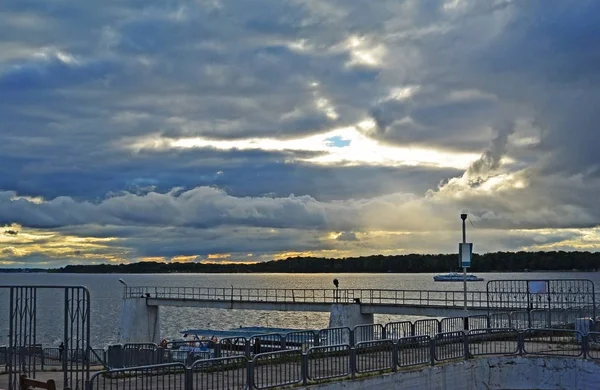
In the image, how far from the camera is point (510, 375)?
2298 centimetres

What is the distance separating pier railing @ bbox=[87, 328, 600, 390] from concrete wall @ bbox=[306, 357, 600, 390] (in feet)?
0.98

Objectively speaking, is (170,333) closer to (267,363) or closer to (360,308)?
(360,308)

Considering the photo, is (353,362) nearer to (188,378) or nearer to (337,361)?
(337,361)

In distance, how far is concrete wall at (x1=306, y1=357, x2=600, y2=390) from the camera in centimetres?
2112

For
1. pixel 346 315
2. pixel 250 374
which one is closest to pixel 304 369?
pixel 250 374

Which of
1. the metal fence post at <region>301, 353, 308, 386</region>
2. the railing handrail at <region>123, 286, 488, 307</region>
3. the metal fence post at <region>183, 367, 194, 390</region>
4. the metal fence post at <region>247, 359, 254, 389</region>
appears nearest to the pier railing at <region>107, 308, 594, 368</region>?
the metal fence post at <region>301, 353, 308, 386</region>

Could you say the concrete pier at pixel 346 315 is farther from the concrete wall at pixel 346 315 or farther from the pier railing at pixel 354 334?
the pier railing at pixel 354 334

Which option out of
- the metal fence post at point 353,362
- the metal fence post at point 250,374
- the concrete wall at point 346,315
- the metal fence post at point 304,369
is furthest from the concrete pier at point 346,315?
the metal fence post at point 250,374

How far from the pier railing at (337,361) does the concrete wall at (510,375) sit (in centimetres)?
30

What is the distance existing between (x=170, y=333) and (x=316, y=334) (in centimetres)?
6288

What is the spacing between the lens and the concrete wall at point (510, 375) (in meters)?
21.1

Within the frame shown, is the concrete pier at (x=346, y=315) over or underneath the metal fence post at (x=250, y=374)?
underneath

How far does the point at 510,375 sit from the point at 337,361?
6.55m

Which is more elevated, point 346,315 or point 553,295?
point 553,295
